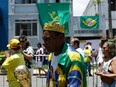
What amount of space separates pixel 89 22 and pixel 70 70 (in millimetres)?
33352

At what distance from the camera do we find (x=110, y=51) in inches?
261

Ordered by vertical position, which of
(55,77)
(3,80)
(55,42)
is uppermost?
(55,42)

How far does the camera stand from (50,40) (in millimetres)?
3801

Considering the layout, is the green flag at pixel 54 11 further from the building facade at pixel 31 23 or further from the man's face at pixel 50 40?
the man's face at pixel 50 40

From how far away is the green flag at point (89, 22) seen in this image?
36938 millimetres

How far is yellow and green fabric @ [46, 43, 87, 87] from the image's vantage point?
3.67m

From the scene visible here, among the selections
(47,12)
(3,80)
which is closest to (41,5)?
(47,12)

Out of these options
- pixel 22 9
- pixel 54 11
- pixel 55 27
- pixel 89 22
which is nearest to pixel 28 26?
pixel 22 9

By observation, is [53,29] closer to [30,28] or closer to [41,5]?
[41,5]

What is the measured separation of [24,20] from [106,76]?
32560 millimetres

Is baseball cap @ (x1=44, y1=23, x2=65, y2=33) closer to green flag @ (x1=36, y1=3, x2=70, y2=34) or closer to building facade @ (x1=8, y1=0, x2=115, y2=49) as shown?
green flag @ (x1=36, y1=3, x2=70, y2=34)

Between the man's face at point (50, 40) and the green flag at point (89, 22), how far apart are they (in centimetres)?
3284

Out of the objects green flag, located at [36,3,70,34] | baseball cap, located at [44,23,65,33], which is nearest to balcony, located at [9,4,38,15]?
green flag, located at [36,3,70,34]

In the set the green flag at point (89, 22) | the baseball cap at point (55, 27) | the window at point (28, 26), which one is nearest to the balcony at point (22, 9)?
the window at point (28, 26)
